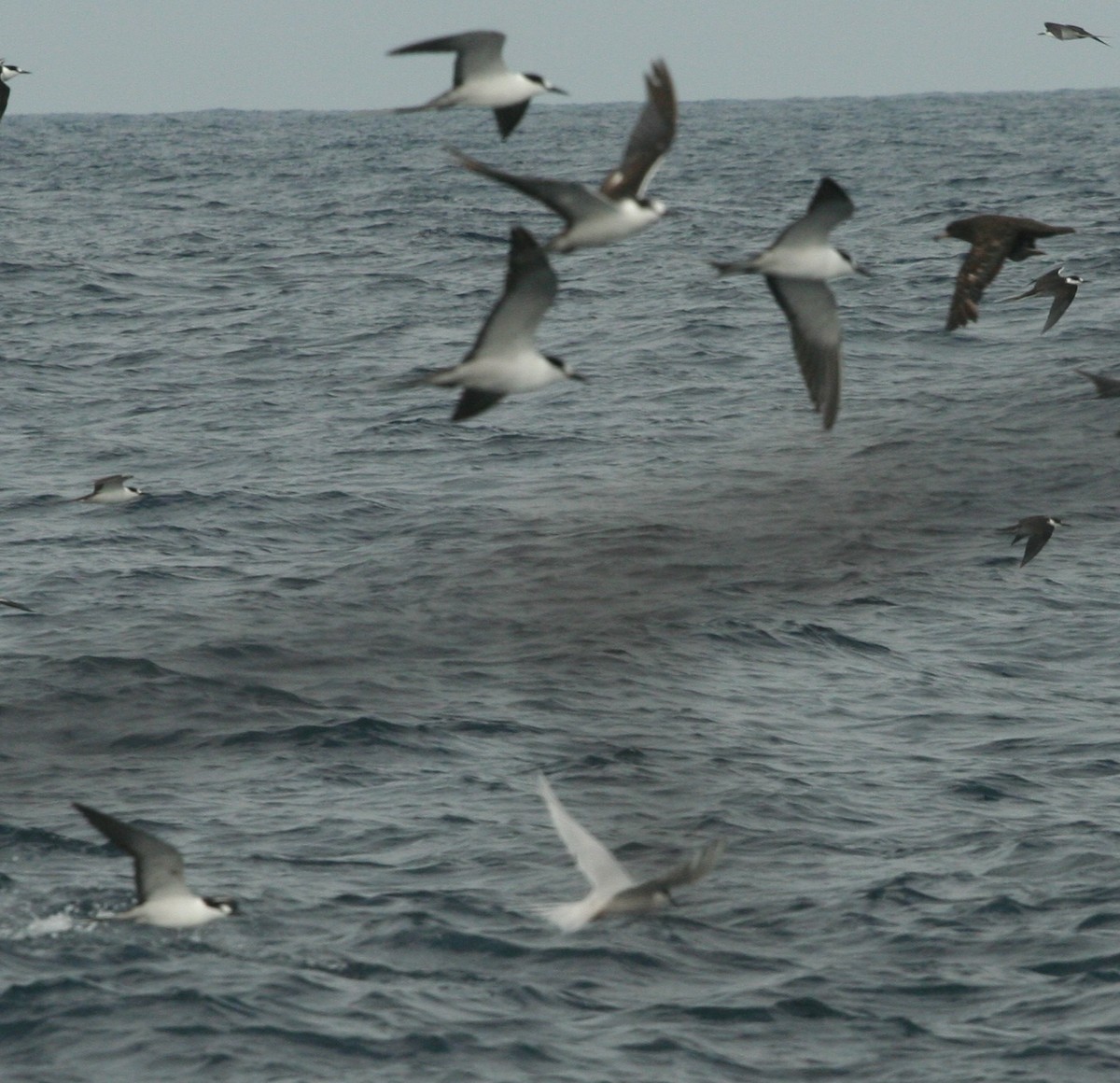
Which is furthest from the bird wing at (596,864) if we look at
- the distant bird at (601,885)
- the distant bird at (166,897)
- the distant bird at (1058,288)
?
the distant bird at (1058,288)

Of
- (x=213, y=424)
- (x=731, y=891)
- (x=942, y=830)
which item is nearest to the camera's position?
(x=731, y=891)

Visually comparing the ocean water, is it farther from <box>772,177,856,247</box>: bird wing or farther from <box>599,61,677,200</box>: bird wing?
<box>599,61,677,200</box>: bird wing

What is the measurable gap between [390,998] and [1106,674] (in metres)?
12.0

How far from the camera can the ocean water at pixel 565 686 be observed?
612 inches

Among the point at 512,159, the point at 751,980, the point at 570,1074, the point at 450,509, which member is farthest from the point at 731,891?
the point at 512,159

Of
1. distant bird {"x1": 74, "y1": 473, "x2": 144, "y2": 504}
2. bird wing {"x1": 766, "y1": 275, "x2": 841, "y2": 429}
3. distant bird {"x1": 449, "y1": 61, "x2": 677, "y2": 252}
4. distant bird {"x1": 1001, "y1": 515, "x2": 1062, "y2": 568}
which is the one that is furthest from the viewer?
distant bird {"x1": 74, "y1": 473, "x2": 144, "y2": 504}

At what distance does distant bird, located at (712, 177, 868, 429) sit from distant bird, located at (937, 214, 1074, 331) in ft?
10.8

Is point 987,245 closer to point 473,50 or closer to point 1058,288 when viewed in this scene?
point 473,50

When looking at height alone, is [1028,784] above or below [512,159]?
below

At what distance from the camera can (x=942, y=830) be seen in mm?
19438

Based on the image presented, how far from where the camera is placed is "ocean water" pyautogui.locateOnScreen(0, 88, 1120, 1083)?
1554 cm

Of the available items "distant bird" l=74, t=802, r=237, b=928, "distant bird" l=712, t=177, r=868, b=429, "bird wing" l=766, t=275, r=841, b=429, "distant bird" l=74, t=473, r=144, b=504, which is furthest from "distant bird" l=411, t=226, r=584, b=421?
"distant bird" l=74, t=473, r=144, b=504

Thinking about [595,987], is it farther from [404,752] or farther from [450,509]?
[450,509]

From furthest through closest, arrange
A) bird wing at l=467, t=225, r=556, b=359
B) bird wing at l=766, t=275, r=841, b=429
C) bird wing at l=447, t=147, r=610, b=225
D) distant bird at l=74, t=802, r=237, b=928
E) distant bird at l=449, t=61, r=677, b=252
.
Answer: distant bird at l=74, t=802, r=237, b=928, bird wing at l=766, t=275, r=841, b=429, bird wing at l=467, t=225, r=556, b=359, distant bird at l=449, t=61, r=677, b=252, bird wing at l=447, t=147, r=610, b=225
